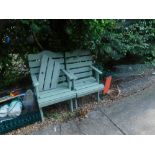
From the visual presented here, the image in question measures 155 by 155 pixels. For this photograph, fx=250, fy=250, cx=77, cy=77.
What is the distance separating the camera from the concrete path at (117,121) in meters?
3.45

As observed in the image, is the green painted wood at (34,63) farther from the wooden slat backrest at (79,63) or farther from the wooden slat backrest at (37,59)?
the wooden slat backrest at (79,63)

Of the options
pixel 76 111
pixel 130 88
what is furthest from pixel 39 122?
pixel 130 88

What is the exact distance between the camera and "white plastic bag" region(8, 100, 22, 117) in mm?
3604

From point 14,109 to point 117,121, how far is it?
4.95 ft

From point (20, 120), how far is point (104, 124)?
1.22m

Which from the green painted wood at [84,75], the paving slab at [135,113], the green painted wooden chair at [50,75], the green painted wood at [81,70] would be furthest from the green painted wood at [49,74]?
the paving slab at [135,113]

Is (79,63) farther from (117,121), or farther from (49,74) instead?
(117,121)

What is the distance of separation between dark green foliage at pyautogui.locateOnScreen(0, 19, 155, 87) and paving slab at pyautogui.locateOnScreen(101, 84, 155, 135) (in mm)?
962

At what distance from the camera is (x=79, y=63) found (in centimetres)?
431

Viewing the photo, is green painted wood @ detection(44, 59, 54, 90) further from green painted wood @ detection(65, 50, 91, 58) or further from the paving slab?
the paving slab

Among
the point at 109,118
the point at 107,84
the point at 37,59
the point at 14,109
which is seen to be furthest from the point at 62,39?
the point at 109,118

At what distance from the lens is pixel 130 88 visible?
15.2 ft

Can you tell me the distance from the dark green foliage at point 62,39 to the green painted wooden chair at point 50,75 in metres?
0.25

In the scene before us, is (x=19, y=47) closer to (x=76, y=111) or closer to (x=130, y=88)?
(x=76, y=111)
